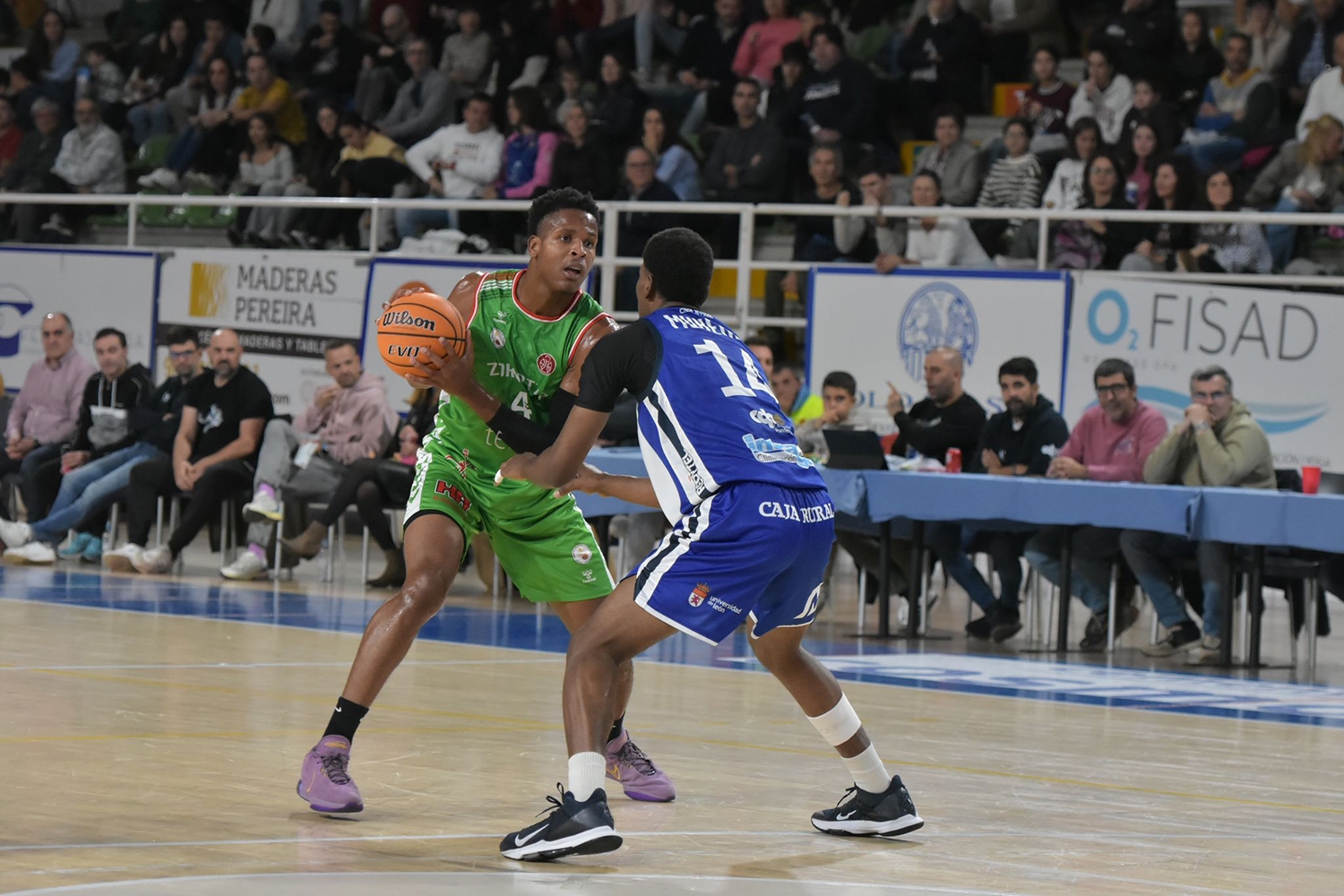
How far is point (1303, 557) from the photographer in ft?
33.7

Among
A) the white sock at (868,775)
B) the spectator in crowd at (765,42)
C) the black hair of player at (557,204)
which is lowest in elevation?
the white sock at (868,775)

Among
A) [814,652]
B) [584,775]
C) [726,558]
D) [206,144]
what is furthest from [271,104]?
[584,775]

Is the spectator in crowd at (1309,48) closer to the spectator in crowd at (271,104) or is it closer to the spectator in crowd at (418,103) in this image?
the spectator in crowd at (418,103)

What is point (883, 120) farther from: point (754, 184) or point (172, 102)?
point (172, 102)

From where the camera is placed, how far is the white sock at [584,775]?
4773mm

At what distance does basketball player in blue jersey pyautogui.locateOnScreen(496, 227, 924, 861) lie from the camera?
15.9ft

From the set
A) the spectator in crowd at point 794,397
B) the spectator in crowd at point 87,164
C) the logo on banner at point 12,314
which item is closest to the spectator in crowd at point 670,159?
the spectator in crowd at point 794,397

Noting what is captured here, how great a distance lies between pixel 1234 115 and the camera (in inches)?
576

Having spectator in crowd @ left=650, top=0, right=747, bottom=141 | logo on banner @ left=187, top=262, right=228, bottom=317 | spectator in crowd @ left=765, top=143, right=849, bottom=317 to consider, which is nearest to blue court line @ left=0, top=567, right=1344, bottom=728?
spectator in crowd @ left=765, top=143, right=849, bottom=317

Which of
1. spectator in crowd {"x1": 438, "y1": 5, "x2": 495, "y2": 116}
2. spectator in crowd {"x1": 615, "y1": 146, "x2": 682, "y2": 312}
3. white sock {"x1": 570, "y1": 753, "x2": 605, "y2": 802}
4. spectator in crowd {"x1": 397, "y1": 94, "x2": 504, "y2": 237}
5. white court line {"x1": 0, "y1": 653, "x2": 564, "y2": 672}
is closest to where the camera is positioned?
white sock {"x1": 570, "y1": 753, "x2": 605, "y2": 802}

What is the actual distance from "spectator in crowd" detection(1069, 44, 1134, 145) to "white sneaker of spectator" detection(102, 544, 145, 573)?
7773 millimetres

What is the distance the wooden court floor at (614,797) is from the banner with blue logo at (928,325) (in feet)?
13.9

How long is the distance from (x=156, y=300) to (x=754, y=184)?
523 centimetres

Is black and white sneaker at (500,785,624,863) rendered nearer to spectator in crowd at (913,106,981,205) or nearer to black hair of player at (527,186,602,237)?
black hair of player at (527,186,602,237)
